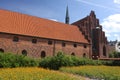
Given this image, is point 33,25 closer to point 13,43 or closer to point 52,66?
point 13,43

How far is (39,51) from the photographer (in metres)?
38.5

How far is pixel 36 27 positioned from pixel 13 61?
1915 cm

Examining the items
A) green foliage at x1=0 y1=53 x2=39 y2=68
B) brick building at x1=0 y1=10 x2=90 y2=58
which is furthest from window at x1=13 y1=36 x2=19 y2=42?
green foliage at x1=0 y1=53 x2=39 y2=68

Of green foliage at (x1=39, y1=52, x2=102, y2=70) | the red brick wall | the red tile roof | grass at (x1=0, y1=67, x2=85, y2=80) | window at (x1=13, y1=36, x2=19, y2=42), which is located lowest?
grass at (x1=0, y1=67, x2=85, y2=80)

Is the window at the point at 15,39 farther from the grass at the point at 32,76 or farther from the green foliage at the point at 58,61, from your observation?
the grass at the point at 32,76

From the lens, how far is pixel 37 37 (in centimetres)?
3853


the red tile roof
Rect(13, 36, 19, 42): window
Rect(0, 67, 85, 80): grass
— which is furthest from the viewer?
the red tile roof

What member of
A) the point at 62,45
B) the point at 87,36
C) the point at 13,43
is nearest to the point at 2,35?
the point at 13,43

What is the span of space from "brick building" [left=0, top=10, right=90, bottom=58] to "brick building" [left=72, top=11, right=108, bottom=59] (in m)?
2.22

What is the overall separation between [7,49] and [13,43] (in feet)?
5.33

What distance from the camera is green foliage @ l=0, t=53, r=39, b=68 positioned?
70.5 ft

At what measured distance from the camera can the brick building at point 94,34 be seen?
5103cm

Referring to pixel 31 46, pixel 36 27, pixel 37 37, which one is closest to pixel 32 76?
pixel 31 46

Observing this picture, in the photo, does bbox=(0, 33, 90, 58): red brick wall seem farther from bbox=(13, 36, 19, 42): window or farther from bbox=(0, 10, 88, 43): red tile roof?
bbox=(0, 10, 88, 43): red tile roof
